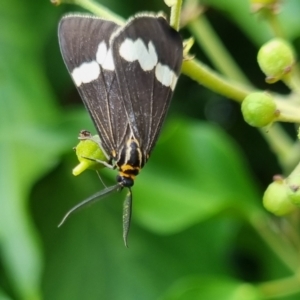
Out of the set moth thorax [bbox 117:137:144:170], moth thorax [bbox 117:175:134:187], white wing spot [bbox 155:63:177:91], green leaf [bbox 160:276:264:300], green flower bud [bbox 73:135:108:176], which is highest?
white wing spot [bbox 155:63:177:91]

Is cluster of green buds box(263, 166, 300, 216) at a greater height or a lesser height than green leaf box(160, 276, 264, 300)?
greater

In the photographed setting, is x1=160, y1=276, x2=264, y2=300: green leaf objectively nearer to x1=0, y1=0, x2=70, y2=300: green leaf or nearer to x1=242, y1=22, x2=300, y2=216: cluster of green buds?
x1=0, y1=0, x2=70, y2=300: green leaf

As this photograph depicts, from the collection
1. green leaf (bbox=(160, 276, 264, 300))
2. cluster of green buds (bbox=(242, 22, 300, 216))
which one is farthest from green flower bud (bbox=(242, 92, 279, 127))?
green leaf (bbox=(160, 276, 264, 300))

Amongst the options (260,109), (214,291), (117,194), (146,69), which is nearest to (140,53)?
(146,69)

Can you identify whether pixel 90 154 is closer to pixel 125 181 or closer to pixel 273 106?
pixel 125 181

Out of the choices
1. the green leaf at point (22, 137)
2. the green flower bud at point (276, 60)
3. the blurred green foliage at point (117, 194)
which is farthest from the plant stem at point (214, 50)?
the green flower bud at point (276, 60)

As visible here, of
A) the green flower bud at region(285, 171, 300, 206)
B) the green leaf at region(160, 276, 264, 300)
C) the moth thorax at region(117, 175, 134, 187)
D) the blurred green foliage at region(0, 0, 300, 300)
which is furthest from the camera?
the blurred green foliage at region(0, 0, 300, 300)

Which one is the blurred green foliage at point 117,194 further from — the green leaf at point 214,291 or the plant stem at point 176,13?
the plant stem at point 176,13

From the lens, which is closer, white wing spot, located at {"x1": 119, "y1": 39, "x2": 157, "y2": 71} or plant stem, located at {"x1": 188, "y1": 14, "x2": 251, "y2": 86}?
white wing spot, located at {"x1": 119, "y1": 39, "x2": 157, "y2": 71}

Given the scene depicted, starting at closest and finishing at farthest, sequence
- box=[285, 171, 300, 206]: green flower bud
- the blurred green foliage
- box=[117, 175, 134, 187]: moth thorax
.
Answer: box=[285, 171, 300, 206]: green flower bud → box=[117, 175, 134, 187]: moth thorax → the blurred green foliage
